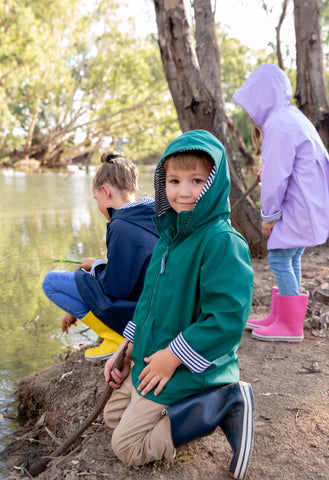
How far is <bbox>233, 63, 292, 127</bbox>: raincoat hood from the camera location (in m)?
3.20

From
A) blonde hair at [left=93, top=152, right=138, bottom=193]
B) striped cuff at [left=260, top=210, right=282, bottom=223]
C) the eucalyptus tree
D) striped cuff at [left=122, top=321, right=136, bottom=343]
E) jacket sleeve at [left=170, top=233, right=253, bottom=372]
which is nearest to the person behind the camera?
jacket sleeve at [left=170, top=233, right=253, bottom=372]

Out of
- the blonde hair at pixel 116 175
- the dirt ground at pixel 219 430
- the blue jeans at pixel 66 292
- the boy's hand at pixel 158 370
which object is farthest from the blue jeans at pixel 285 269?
the boy's hand at pixel 158 370

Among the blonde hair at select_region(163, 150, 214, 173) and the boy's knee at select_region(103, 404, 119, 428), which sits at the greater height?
the blonde hair at select_region(163, 150, 214, 173)

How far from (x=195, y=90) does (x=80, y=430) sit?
3.86 m

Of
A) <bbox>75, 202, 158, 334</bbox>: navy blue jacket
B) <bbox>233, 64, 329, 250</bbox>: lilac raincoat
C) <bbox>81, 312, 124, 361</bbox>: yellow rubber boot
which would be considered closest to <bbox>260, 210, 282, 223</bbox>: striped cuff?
<bbox>233, 64, 329, 250</bbox>: lilac raincoat

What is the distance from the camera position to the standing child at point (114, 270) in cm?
264

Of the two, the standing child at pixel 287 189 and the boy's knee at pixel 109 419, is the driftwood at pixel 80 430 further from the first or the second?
the standing child at pixel 287 189

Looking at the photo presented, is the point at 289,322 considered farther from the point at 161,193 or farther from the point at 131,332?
the point at 161,193

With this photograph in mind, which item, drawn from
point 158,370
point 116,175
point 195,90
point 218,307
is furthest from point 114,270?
point 195,90

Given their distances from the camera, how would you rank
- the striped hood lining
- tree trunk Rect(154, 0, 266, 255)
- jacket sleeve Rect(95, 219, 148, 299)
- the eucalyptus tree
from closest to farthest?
the striped hood lining → jacket sleeve Rect(95, 219, 148, 299) → tree trunk Rect(154, 0, 266, 255) → the eucalyptus tree

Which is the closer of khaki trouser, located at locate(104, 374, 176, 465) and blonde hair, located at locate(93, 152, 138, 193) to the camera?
khaki trouser, located at locate(104, 374, 176, 465)

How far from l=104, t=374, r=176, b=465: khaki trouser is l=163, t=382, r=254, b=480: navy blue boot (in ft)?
0.19

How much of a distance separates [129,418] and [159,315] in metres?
0.43

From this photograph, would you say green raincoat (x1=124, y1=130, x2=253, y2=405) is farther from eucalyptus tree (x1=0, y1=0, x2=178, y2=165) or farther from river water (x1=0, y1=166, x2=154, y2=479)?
eucalyptus tree (x1=0, y1=0, x2=178, y2=165)
